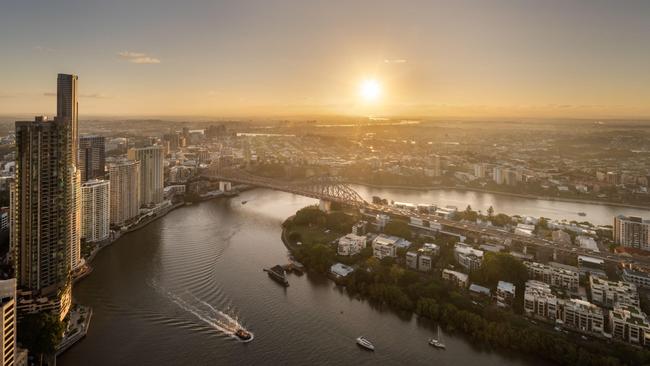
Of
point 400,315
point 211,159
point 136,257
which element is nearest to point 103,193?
point 136,257

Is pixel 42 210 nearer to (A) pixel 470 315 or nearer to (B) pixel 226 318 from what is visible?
(B) pixel 226 318

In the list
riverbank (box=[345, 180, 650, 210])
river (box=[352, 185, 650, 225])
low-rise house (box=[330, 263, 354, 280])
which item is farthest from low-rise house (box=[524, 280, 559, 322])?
riverbank (box=[345, 180, 650, 210])

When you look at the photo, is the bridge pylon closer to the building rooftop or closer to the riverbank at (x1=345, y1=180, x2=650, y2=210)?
the riverbank at (x1=345, y1=180, x2=650, y2=210)

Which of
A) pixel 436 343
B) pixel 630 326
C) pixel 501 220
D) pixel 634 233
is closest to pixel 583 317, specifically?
pixel 630 326

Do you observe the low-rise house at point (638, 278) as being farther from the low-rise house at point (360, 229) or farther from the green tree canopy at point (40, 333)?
the green tree canopy at point (40, 333)

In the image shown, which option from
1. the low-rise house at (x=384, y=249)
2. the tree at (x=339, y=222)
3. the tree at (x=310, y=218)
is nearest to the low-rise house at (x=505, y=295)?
the low-rise house at (x=384, y=249)
